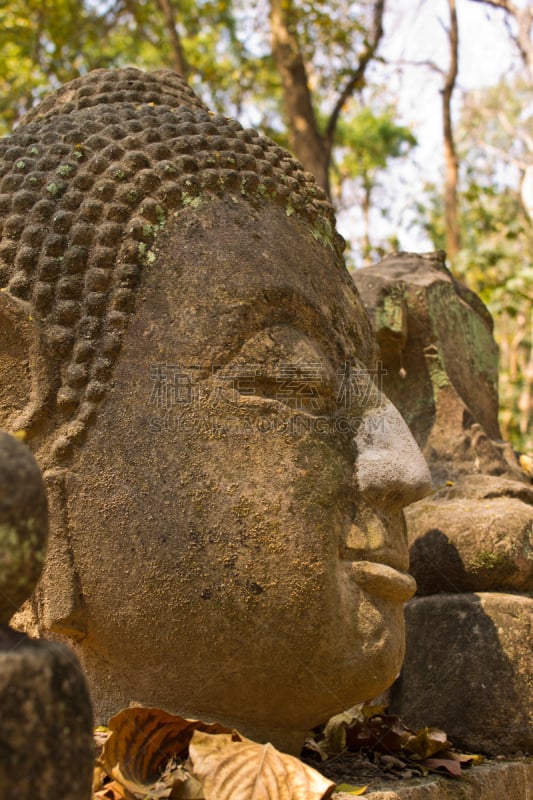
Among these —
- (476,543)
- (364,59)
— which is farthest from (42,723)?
(364,59)

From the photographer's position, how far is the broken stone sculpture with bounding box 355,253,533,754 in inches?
87.4

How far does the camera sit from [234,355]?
1.69 m

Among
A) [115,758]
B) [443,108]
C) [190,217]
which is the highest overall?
[443,108]

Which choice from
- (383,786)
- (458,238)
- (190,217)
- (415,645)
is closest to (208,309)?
(190,217)

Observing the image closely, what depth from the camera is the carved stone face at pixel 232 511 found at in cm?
156

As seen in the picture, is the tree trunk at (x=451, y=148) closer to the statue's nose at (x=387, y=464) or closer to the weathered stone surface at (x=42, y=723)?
the statue's nose at (x=387, y=464)

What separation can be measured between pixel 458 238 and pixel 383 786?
7577mm

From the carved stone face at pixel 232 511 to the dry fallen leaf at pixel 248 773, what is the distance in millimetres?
215

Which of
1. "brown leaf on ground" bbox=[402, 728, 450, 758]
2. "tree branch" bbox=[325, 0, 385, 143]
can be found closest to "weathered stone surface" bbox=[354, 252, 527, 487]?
"brown leaf on ground" bbox=[402, 728, 450, 758]

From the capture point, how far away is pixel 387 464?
177 centimetres

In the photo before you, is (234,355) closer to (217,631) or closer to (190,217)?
(190,217)

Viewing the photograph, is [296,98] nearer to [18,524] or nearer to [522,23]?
[522,23]

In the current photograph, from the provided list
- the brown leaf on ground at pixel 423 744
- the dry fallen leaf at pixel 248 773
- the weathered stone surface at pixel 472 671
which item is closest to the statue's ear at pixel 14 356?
the dry fallen leaf at pixel 248 773

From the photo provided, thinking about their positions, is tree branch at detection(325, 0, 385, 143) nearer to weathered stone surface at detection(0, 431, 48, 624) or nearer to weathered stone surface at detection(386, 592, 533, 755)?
weathered stone surface at detection(386, 592, 533, 755)
